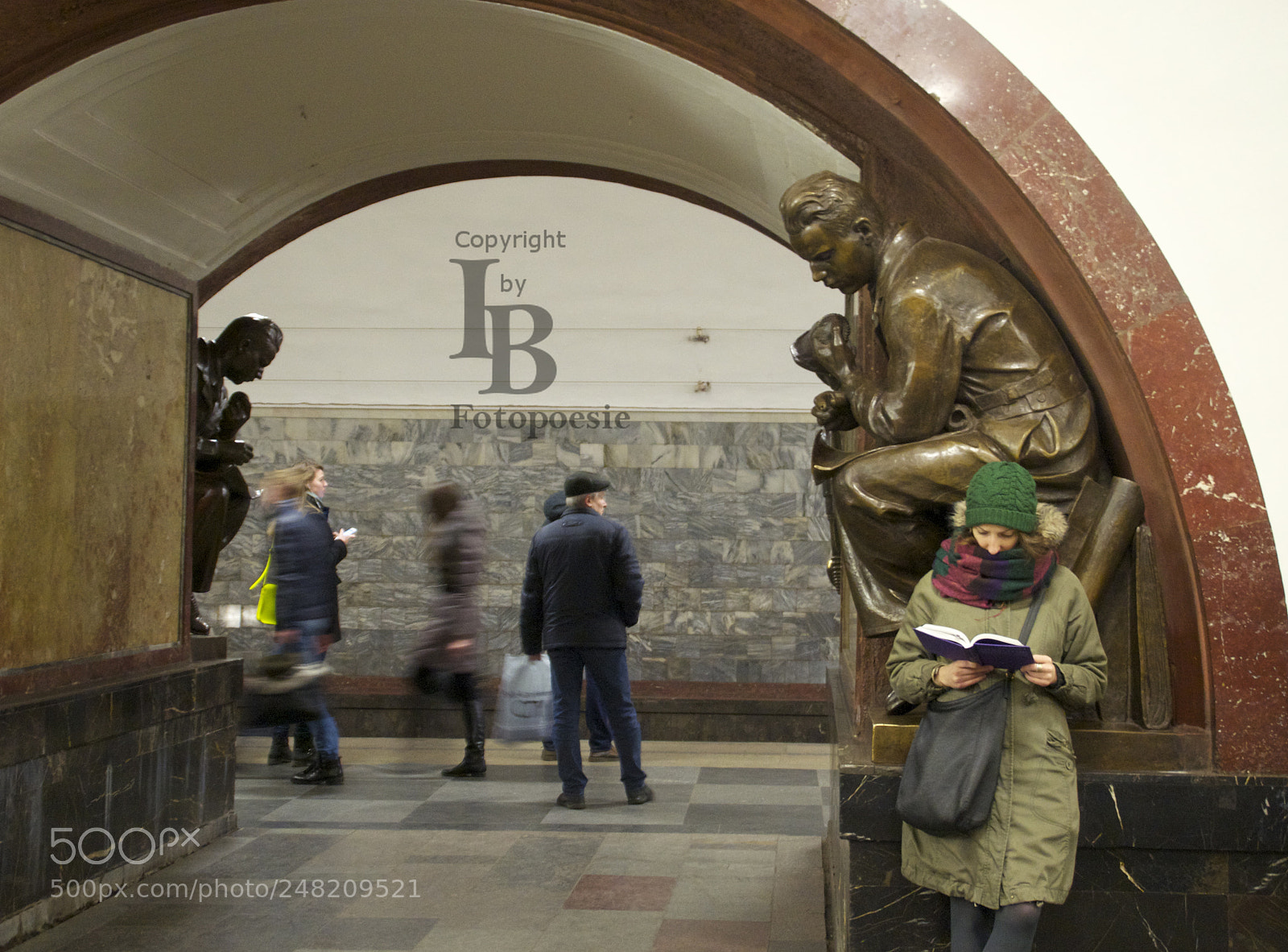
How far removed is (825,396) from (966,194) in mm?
586

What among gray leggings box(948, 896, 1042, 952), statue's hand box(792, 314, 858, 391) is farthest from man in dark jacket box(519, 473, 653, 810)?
gray leggings box(948, 896, 1042, 952)

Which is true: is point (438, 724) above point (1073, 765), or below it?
below

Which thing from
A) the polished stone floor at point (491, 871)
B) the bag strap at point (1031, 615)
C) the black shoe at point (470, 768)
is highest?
the bag strap at point (1031, 615)

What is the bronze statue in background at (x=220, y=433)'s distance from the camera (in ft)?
16.6

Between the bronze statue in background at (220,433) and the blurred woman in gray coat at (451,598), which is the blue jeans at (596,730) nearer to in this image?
the blurred woman in gray coat at (451,598)

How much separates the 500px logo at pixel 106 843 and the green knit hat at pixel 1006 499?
9.72 ft

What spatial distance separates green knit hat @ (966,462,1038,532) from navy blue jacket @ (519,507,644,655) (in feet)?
9.60

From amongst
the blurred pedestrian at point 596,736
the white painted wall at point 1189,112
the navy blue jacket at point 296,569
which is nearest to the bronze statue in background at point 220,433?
the navy blue jacket at point 296,569

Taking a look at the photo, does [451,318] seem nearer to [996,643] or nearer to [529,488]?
[529,488]

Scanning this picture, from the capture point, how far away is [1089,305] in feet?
8.94

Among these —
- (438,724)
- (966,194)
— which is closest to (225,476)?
(438,724)

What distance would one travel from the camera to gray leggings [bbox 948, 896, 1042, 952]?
7.48ft

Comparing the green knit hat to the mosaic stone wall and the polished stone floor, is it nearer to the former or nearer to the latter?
the polished stone floor

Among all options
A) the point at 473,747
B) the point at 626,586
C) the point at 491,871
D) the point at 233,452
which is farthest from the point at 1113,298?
the point at 473,747
